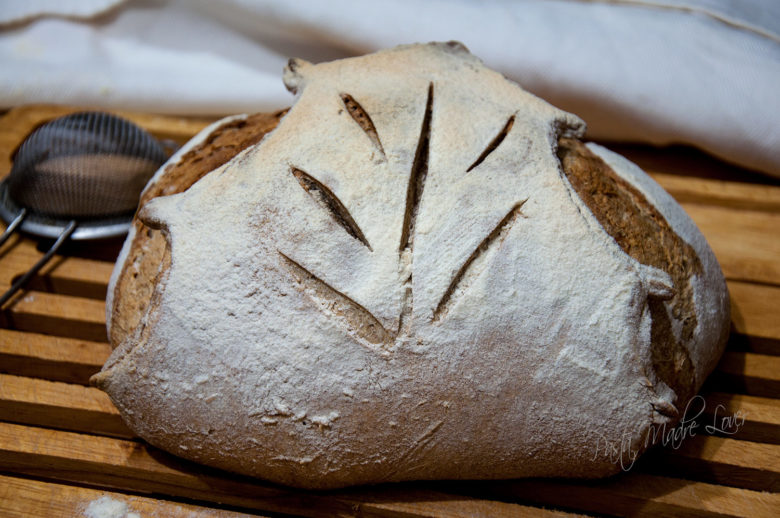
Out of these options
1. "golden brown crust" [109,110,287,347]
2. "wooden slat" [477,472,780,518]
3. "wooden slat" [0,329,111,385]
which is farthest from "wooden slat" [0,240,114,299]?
"wooden slat" [477,472,780,518]

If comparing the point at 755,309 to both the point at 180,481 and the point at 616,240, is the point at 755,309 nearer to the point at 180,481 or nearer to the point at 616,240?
the point at 616,240

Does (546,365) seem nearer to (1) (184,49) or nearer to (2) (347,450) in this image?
(2) (347,450)

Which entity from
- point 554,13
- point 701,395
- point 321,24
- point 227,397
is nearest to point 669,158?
point 554,13

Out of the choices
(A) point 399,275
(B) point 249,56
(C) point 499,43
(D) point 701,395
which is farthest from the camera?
(B) point 249,56

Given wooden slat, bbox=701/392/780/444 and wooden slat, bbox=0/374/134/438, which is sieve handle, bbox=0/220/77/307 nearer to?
wooden slat, bbox=0/374/134/438

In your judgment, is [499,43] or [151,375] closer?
[151,375]
